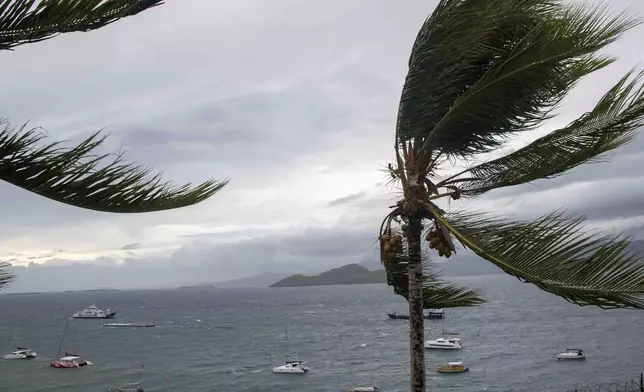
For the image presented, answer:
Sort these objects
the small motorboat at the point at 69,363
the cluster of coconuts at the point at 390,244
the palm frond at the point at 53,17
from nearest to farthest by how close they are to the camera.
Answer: the palm frond at the point at 53,17 → the cluster of coconuts at the point at 390,244 → the small motorboat at the point at 69,363

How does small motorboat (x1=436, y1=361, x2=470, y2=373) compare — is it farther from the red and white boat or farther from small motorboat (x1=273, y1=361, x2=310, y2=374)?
the red and white boat

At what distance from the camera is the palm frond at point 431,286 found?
27.5 feet

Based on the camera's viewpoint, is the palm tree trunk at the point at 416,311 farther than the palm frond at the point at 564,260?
Yes

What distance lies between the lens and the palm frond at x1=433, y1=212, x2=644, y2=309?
4734mm

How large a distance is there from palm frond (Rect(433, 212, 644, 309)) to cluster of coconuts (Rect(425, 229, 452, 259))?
1.29 ft

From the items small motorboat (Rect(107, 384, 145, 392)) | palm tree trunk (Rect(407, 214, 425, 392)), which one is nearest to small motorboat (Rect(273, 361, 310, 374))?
small motorboat (Rect(107, 384, 145, 392))

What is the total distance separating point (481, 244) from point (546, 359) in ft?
266

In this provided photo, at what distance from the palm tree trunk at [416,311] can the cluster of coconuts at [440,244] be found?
32 centimetres

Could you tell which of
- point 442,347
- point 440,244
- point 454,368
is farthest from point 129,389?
point 440,244

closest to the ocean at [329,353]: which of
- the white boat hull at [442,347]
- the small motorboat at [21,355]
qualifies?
the white boat hull at [442,347]

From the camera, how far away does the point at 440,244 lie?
22.7 ft

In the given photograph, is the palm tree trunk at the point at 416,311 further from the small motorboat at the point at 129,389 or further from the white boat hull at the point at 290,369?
the white boat hull at the point at 290,369

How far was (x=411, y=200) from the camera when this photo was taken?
23.6 ft

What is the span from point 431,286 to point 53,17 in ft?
22.5
